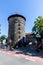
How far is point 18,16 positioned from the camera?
6216 centimetres

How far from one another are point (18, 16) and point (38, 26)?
2516 centimetres

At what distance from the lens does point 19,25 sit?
60.5 m

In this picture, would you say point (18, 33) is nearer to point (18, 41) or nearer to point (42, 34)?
point (18, 41)

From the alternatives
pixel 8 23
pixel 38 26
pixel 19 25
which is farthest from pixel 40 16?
pixel 8 23

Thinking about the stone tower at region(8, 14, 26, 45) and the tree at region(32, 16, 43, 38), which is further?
the stone tower at region(8, 14, 26, 45)

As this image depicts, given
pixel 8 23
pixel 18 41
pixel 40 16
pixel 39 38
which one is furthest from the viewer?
pixel 8 23

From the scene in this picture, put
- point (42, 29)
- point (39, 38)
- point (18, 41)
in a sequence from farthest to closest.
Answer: point (18, 41) → point (39, 38) → point (42, 29)

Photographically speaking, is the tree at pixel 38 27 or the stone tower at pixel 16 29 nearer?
the tree at pixel 38 27

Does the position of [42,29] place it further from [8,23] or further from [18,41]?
[8,23]

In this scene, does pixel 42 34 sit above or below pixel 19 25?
below

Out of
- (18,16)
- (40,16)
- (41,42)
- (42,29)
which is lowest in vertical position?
(41,42)

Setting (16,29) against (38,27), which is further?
(16,29)

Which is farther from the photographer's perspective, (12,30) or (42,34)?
(12,30)

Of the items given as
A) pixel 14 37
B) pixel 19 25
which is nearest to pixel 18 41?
pixel 14 37
